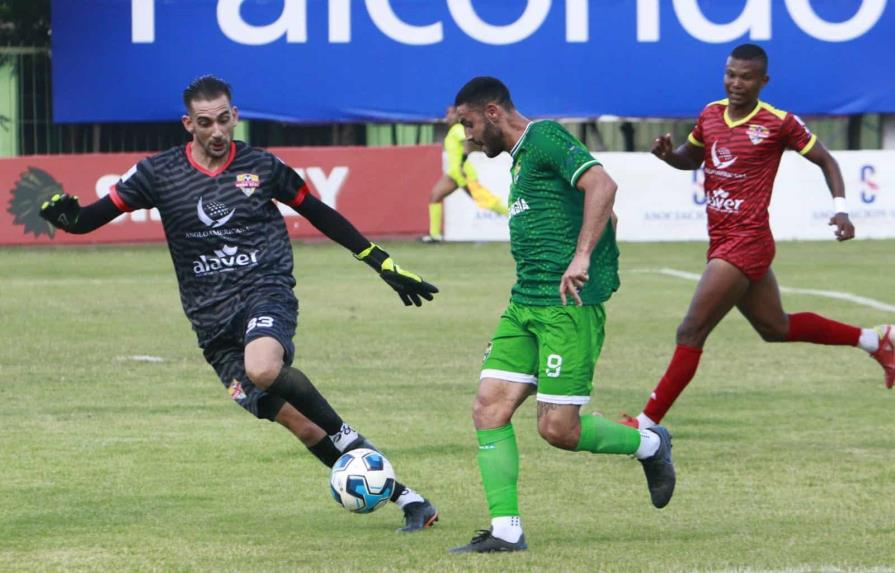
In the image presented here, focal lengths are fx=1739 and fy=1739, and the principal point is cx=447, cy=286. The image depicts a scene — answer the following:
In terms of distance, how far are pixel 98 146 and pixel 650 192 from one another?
9.41 meters

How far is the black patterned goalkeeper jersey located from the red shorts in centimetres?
294

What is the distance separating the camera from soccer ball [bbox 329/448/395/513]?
280 inches

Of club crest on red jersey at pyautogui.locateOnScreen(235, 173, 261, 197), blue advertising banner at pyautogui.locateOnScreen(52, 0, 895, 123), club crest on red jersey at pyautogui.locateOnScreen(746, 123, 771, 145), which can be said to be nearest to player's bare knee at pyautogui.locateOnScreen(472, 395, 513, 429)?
club crest on red jersey at pyautogui.locateOnScreen(235, 173, 261, 197)

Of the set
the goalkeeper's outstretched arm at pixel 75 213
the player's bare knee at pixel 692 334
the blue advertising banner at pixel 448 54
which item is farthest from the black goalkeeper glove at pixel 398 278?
the blue advertising banner at pixel 448 54

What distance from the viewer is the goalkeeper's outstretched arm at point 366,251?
7555 millimetres

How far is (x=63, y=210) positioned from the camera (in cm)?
756

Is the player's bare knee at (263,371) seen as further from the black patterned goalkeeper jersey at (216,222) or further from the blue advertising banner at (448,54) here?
the blue advertising banner at (448,54)

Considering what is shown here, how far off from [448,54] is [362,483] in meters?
21.8

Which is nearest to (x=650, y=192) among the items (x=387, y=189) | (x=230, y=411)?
(x=387, y=189)

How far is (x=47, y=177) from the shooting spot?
80.5 feet

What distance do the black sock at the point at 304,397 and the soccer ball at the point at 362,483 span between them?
25 centimetres

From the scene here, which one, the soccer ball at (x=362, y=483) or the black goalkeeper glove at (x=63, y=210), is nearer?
the soccer ball at (x=362, y=483)

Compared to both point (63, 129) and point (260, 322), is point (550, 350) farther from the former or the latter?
point (63, 129)

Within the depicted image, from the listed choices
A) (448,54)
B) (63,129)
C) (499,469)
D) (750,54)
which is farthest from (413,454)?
(63,129)
